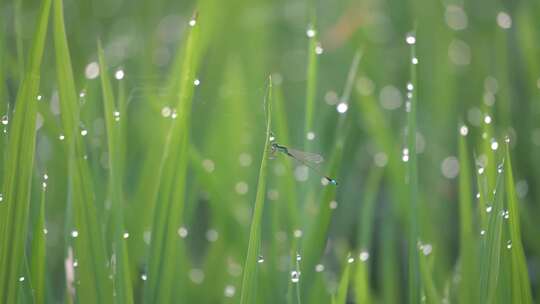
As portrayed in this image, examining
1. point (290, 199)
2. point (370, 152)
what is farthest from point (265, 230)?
point (370, 152)

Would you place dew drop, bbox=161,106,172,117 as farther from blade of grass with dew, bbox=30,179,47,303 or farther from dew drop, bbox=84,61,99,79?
blade of grass with dew, bbox=30,179,47,303

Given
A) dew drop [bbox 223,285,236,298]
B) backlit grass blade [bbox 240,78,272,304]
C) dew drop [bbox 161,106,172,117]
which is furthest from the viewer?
dew drop [bbox 161,106,172,117]

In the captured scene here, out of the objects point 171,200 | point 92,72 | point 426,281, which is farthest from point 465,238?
point 92,72

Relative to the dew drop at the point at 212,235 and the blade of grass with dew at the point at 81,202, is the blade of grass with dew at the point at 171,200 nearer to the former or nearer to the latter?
the blade of grass with dew at the point at 81,202

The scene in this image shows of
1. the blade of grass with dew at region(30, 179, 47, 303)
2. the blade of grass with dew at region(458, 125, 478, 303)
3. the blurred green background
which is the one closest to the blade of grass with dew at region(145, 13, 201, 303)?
the blurred green background

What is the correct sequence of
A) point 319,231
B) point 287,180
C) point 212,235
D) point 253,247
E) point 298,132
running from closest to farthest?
point 253,247 → point 319,231 → point 287,180 → point 212,235 → point 298,132

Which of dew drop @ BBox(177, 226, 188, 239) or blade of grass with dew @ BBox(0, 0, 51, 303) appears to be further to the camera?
dew drop @ BBox(177, 226, 188, 239)

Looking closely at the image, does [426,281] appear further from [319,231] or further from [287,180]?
[287,180]
